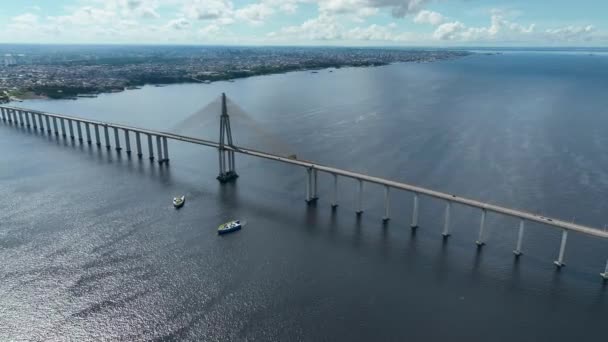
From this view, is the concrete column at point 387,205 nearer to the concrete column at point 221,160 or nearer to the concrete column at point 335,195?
the concrete column at point 335,195

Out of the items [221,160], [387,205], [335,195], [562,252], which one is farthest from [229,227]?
[562,252]

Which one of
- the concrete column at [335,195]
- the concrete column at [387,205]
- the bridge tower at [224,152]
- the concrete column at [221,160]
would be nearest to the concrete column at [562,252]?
the concrete column at [387,205]

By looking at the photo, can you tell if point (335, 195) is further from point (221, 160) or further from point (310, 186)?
point (221, 160)

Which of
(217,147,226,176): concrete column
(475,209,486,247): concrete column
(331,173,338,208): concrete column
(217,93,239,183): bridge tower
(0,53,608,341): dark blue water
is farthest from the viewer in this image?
(217,147,226,176): concrete column

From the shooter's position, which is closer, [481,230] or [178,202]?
[481,230]

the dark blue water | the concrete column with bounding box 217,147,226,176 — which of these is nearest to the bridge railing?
the concrete column with bounding box 217,147,226,176

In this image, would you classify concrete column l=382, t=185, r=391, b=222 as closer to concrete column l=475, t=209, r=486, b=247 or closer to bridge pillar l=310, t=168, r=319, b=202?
bridge pillar l=310, t=168, r=319, b=202
